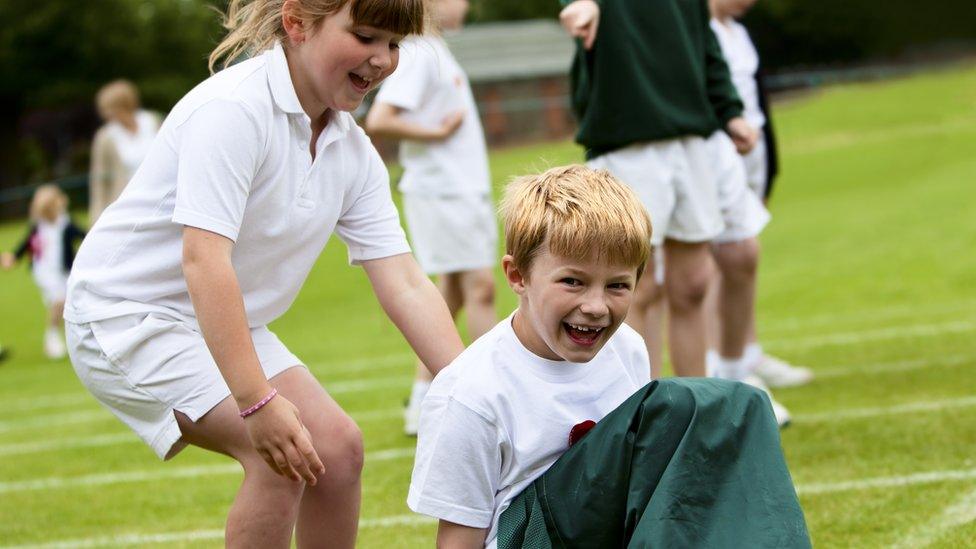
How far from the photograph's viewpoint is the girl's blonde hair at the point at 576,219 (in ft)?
10.1

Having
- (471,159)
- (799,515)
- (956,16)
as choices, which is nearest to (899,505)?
(799,515)

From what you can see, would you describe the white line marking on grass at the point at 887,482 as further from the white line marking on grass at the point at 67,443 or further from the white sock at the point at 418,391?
the white line marking on grass at the point at 67,443

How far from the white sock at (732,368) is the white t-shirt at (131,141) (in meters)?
6.88

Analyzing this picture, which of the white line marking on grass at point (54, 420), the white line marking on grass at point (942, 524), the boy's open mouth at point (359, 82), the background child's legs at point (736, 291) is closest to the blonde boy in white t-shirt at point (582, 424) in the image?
the boy's open mouth at point (359, 82)

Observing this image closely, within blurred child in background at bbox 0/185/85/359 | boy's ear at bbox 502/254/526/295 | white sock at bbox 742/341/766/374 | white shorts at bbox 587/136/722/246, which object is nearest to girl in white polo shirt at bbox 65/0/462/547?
boy's ear at bbox 502/254/526/295

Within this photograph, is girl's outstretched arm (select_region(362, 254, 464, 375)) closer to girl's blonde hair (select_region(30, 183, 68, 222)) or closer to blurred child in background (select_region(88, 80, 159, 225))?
blurred child in background (select_region(88, 80, 159, 225))

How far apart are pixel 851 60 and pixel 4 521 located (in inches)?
2293

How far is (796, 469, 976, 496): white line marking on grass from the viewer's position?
4762mm

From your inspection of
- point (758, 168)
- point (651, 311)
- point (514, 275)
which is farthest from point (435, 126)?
point (514, 275)

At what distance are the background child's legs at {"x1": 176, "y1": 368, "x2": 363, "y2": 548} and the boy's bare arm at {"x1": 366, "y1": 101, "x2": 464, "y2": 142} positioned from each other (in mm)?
3085

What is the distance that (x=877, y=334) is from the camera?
27.3 feet

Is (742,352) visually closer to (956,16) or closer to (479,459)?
(479,459)

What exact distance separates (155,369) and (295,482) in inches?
18.9

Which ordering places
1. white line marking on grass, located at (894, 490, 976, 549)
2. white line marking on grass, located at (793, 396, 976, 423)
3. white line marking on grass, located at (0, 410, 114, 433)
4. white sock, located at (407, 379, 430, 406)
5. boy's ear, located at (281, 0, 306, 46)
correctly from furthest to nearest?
1. white line marking on grass, located at (0, 410, 114, 433)
2. white sock, located at (407, 379, 430, 406)
3. white line marking on grass, located at (793, 396, 976, 423)
4. white line marking on grass, located at (894, 490, 976, 549)
5. boy's ear, located at (281, 0, 306, 46)
